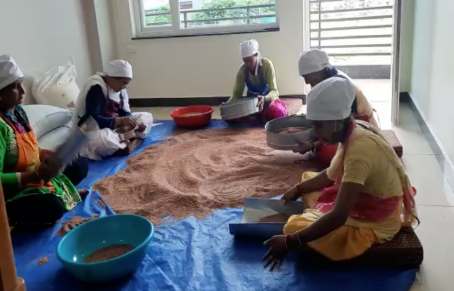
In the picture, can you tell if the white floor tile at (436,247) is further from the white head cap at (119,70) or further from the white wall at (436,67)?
the white head cap at (119,70)

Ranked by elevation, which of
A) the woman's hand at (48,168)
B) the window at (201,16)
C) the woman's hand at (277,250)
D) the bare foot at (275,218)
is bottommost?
the bare foot at (275,218)

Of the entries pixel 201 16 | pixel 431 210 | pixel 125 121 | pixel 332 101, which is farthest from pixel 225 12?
pixel 332 101

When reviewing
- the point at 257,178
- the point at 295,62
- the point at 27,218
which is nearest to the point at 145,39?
the point at 295,62

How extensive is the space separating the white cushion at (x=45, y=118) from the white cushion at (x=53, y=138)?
3cm

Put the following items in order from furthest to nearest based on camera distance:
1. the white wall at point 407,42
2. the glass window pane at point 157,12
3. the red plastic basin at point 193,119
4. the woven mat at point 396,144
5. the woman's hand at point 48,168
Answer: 1. the glass window pane at point 157,12
2. the white wall at point 407,42
3. the red plastic basin at point 193,119
4. the woven mat at point 396,144
5. the woman's hand at point 48,168

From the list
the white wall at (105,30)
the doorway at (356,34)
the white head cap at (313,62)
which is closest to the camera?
the white head cap at (313,62)

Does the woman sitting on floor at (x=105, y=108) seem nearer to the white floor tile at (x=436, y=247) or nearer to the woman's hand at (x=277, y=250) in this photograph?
the woman's hand at (x=277, y=250)

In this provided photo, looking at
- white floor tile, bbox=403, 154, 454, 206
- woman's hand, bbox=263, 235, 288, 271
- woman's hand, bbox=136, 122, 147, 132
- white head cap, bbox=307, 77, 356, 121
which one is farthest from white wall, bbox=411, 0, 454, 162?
woman's hand, bbox=136, 122, 147, 132

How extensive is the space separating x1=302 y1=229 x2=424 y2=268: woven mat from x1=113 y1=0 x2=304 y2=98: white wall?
3129 mm

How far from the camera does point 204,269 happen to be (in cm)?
209

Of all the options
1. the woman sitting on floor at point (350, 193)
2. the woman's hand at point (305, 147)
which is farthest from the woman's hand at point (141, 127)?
the woman sitting on floor at point (350, 193)

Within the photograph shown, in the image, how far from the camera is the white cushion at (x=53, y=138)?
10.9 ft

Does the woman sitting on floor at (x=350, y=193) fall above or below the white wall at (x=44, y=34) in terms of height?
below

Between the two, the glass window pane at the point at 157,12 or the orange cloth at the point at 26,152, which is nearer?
the orange cloth at the point at 26,152
